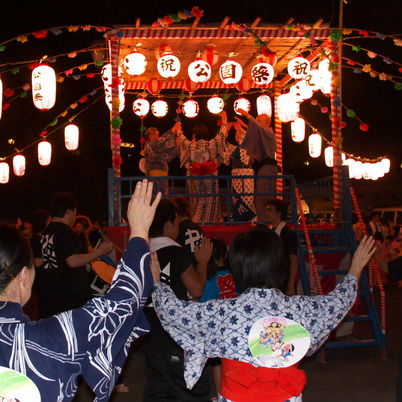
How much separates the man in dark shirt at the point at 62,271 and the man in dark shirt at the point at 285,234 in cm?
257

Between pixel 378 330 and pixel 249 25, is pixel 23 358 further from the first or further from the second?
pixel 249 25

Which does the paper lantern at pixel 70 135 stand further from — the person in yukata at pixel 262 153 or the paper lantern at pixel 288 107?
the person in yukata at pixel 262 153

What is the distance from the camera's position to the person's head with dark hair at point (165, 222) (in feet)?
A: 13.9

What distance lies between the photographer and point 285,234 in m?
6.81

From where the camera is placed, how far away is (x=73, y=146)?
1409cm

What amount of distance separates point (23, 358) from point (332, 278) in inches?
263

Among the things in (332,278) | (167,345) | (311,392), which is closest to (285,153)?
(332,278)

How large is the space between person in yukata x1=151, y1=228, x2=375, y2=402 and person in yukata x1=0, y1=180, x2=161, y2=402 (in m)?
0.62

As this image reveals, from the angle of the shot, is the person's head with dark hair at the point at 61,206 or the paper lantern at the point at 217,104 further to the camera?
the paper lantern at the point at 217,104

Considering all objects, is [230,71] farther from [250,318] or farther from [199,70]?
[250,318]

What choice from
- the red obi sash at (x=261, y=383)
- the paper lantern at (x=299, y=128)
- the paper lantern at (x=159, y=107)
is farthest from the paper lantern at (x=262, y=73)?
the red obi sash at (x=261, y=383)

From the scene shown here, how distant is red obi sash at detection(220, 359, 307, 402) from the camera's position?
2.76m

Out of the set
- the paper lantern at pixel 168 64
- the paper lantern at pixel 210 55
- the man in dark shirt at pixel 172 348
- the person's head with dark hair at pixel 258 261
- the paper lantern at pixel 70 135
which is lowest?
the man in dark shirt at pixel 172 348

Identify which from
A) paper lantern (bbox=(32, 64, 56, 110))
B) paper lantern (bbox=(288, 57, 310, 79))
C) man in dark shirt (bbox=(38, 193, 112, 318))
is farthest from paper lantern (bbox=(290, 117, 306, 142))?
man in dark shirt (bbox=(38, 193, 112, 318))
